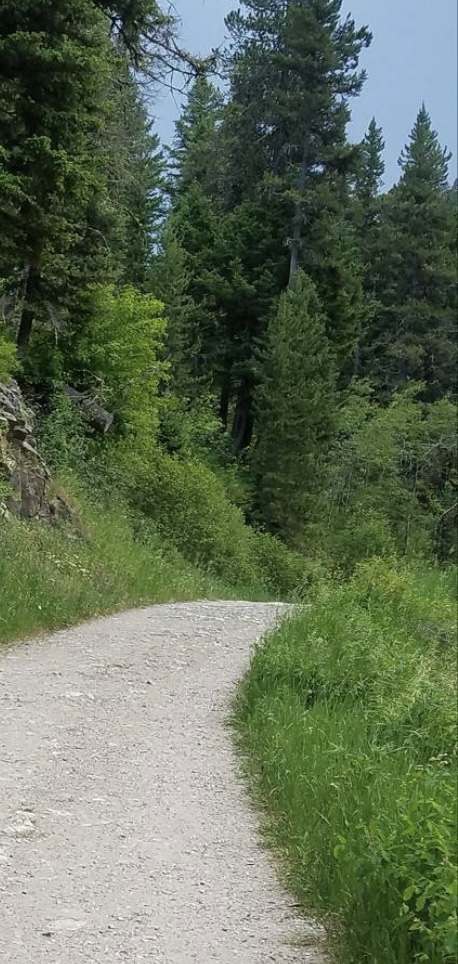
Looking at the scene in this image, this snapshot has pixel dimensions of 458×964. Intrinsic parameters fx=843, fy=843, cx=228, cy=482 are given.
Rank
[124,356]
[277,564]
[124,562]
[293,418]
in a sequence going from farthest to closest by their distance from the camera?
[293,418] < [277,564] < [124,356] < [124,562]

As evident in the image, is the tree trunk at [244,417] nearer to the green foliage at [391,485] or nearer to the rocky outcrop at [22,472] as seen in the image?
the green foliage at [391,485]

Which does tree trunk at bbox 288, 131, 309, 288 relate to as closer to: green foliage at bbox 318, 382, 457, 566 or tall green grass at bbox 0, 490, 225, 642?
green foliage at bbox 318, 382, 457, 566

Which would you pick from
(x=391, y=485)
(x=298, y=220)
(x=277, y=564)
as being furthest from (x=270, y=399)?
(x=298, y=220)

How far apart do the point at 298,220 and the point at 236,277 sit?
4254mm

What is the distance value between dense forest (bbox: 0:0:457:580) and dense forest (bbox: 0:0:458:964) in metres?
0.10

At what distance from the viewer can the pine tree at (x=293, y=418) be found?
30922 millimetres

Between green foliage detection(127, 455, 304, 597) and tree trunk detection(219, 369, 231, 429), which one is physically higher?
tree trunk detection(219, 369, 231, 429)

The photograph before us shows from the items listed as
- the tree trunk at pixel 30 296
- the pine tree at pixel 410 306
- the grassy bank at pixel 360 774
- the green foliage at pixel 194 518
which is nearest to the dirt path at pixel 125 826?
the grassy bank at pixel 360 774

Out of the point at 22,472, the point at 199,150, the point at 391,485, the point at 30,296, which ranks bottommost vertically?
the point at 22,472

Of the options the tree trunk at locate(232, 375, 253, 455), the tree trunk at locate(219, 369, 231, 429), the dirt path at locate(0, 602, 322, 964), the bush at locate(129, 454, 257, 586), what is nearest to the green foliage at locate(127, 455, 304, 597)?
the bush at locate(129, 454, 257, 586)

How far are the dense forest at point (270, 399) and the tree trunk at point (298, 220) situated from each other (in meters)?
0.15

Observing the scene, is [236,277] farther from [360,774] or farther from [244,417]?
[360,774]

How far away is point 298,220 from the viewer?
36156 mm

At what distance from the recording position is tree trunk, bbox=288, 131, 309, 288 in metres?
35.2
